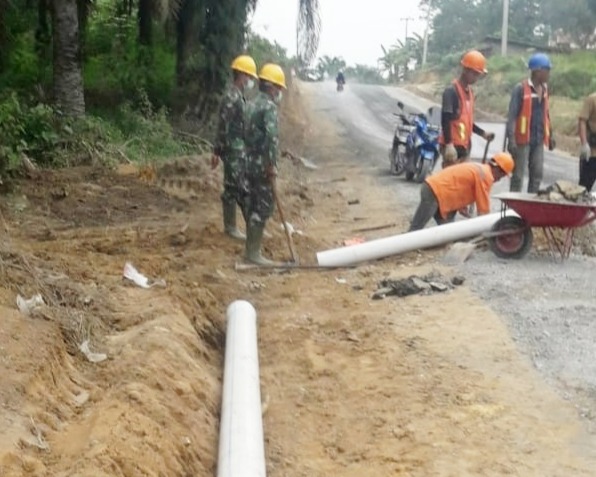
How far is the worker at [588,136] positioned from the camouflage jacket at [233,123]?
12.3 ft

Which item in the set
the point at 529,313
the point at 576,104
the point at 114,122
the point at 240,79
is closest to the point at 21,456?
the point at 529,313

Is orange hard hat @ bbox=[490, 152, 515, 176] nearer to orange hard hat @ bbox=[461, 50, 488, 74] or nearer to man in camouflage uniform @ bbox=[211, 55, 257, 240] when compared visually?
orange hard hat @ bbox=[461, 50, 488, 74]

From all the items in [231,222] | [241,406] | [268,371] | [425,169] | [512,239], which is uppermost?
[512,239]

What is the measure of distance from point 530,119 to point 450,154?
1.05 meters

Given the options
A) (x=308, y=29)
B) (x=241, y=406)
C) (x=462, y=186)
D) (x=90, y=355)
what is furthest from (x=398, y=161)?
(x=241, y=406)

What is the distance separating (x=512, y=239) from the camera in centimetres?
976

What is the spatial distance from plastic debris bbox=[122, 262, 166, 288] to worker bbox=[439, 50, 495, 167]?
3876 millimetres

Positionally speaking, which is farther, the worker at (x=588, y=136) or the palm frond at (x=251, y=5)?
the palm frond at (x=251, y=5)

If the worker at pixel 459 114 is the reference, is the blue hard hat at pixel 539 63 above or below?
above

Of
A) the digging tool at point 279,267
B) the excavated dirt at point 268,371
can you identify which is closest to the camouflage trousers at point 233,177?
the excavated dirt at point 268,371

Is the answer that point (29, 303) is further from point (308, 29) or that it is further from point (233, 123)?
point (308, 29)

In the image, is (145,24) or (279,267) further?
(145,24)

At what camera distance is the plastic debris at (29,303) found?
21.4 feet

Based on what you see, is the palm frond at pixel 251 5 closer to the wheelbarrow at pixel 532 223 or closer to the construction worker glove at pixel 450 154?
the construction worker glove at pixel 450 154
